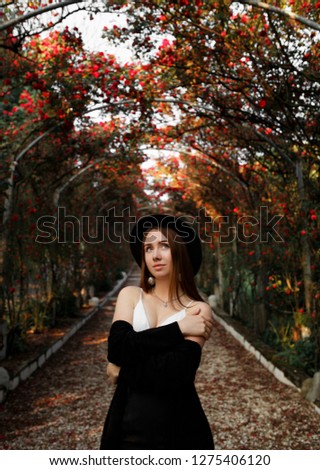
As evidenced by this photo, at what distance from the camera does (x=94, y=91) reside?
633cm

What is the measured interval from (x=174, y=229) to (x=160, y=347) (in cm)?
52

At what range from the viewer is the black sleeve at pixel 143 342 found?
177 centimetres

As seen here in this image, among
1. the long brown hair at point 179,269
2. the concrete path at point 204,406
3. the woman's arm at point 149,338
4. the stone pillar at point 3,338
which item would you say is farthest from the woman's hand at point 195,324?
the stone pillar at point 3,338

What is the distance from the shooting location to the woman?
177cm

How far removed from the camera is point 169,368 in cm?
173

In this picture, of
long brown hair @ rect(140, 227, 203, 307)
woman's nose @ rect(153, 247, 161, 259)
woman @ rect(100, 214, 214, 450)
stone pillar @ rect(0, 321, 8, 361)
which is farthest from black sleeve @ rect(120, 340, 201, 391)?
stone pillar @ rect(0, 321, 8, 361)

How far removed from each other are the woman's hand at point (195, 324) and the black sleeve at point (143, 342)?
0.09 ft

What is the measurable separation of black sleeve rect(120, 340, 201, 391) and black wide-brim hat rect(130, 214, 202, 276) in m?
0.43

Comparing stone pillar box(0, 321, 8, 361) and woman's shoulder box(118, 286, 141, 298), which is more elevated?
woman's shoulder box(118, 286, 141, 298)

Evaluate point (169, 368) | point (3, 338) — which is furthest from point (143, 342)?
point (3, 338)

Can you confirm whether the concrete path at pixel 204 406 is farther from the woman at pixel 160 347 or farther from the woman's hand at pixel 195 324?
the woman's hand at pixel 195 324

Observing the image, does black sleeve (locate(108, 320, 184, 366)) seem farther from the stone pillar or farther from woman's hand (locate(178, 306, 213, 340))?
the stone pillar

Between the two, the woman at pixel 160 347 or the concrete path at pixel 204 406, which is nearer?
the woman at pixel 160 347

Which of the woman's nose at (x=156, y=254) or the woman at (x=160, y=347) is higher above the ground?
the woman's nose at (x=156, y=254)
